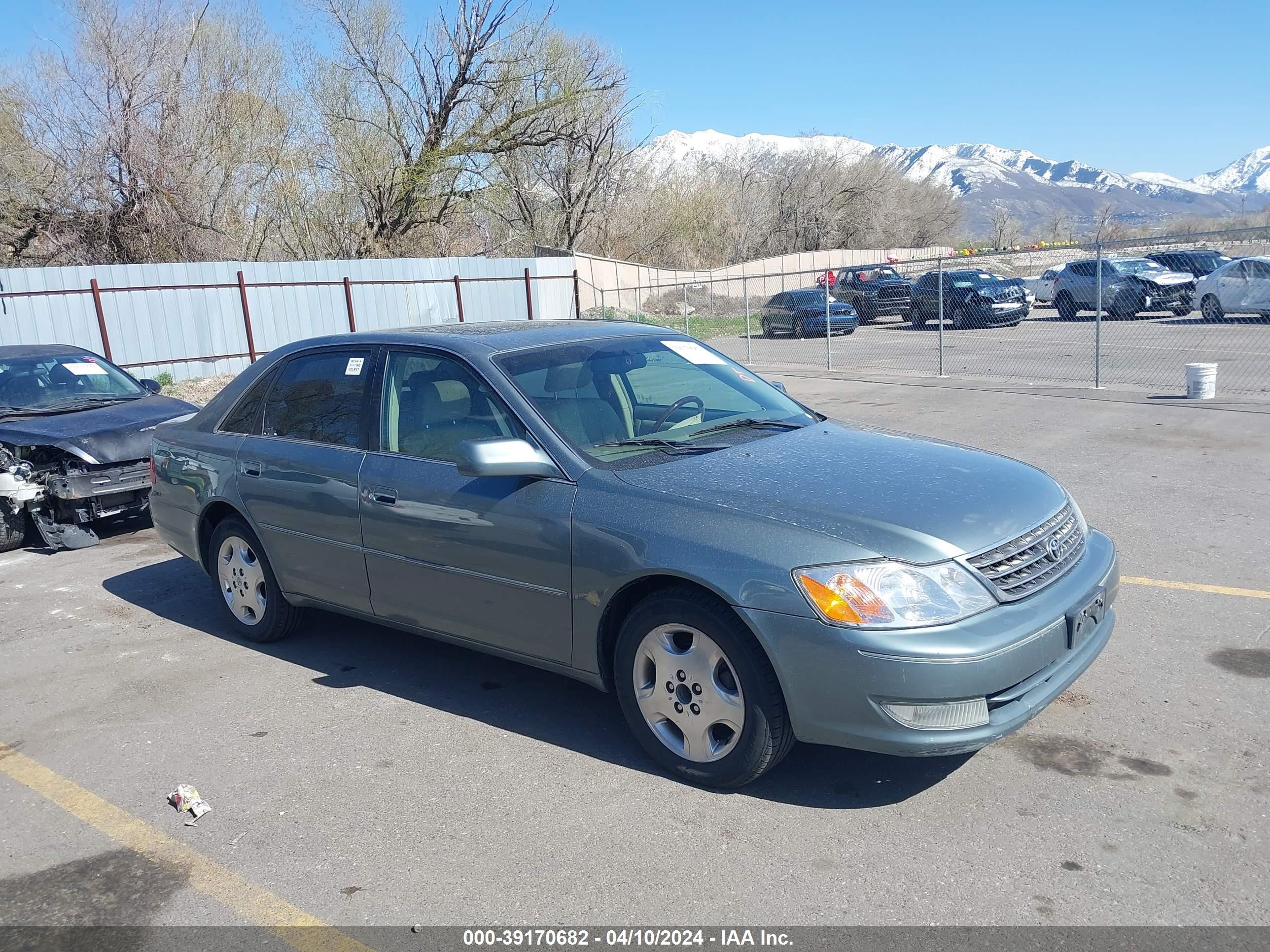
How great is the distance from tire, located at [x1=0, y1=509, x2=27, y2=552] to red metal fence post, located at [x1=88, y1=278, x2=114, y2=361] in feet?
32.3

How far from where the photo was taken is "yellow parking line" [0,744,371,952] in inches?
117

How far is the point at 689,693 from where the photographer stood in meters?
3.63

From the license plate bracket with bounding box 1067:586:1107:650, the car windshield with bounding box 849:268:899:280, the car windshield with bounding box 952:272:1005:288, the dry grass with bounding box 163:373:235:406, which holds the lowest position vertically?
the license plate bracket with bounding box 1067:586:1107:650

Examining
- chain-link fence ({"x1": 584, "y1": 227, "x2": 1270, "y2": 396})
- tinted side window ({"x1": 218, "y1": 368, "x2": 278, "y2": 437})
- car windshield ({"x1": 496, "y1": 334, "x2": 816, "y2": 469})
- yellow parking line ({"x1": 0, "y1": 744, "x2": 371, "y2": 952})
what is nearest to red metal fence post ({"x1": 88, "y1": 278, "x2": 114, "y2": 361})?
chain-link fence ({"x1": 584, "y1": 227, "x2": 1270, "y2": 396})

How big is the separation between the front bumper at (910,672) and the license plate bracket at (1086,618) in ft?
0.33

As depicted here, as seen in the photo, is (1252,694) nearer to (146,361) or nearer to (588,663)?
(588,663)

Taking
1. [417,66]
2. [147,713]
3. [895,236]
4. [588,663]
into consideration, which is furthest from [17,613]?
[895,236]

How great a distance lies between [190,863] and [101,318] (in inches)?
642

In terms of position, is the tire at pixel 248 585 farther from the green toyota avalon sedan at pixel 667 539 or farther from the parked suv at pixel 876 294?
the parked suv at pixel 876 294

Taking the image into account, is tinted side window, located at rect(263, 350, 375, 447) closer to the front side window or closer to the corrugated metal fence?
the front side window

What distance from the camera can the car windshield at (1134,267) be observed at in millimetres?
23359

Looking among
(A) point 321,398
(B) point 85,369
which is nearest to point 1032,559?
(A) point 321,398

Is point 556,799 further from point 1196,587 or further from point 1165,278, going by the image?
point 1165,278

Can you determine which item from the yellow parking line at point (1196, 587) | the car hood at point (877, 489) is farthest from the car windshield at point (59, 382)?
the yellow parking line at point (1196, 587)
